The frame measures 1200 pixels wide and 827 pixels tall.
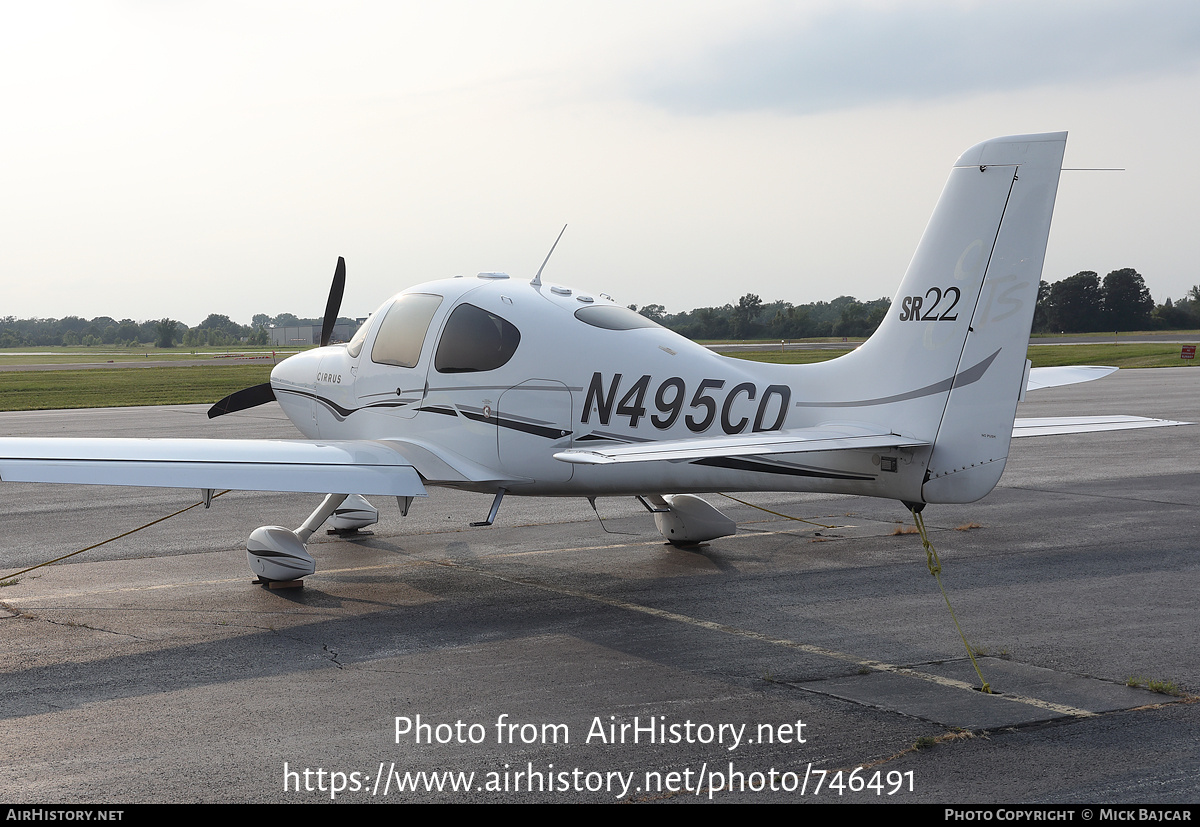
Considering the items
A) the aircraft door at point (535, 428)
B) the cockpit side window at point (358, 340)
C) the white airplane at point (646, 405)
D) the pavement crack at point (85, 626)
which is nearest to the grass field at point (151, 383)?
the cockpit side window at point (358, 340)

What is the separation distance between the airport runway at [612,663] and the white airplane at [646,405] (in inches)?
38.6

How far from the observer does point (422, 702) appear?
20.1 feet

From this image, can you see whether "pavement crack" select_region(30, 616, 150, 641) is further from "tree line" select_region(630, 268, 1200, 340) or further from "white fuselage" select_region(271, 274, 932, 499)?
"tree line" select_region(630, 268, 1200, 340)

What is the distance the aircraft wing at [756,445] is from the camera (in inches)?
241

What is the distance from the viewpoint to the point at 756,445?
6844mm

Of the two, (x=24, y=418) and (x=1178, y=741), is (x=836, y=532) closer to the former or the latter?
(x=1178, y=741)

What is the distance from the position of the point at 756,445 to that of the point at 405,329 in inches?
177

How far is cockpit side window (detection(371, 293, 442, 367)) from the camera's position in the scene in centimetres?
992

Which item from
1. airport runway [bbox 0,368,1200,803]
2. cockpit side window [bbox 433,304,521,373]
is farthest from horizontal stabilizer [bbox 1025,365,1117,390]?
cockpit side window [bbox 433,304,521,373]

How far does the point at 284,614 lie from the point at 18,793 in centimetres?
360

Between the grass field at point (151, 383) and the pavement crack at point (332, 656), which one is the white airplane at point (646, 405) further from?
the grass field at point (151, 383)

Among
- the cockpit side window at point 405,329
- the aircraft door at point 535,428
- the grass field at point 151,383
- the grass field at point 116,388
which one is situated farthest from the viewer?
the grass field at point 151,383

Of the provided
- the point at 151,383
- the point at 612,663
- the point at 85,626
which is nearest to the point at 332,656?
the point at 612,663
